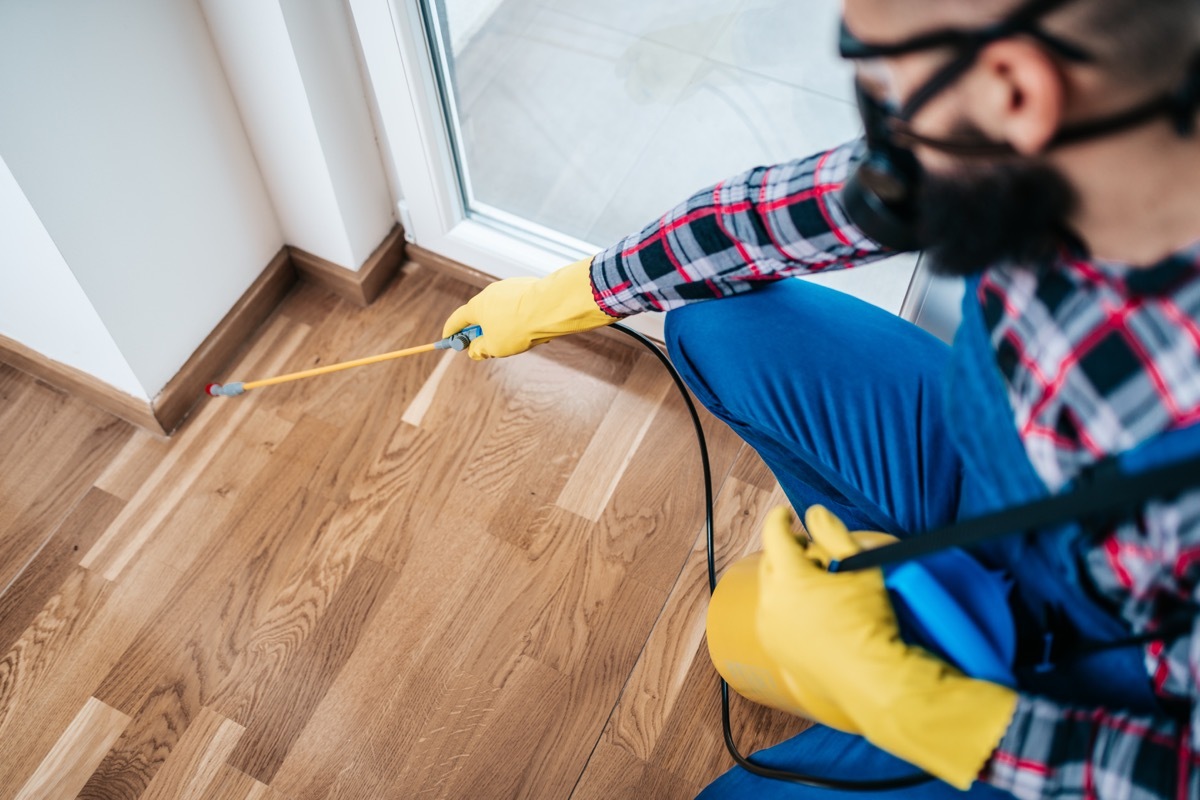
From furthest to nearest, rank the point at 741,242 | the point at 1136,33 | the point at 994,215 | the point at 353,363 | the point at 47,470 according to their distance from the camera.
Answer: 1. the point at 47,470
2. the point at 353,363
3. the point at 741,242
4. the point at 994,215
5. the point at 1136,33

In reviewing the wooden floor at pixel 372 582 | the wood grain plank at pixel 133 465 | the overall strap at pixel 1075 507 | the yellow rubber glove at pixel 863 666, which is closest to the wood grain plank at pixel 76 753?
the wooden floor at pixel 372 582

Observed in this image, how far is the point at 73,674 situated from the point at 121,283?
19.3 inches

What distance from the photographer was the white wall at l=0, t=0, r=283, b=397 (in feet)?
3.03

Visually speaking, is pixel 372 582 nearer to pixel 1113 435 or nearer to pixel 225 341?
pixel 225 341

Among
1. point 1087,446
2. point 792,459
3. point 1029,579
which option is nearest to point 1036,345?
point 1087,446

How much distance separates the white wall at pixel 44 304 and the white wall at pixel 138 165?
0.01 metres

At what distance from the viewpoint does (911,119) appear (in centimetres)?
57

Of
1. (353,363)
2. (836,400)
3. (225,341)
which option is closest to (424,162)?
(353,363)

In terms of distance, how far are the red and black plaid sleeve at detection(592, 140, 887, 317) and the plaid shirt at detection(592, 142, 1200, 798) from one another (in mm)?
51

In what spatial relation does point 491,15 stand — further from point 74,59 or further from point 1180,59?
point 1180,59

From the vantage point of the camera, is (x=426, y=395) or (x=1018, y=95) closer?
(x=1018, y=95)

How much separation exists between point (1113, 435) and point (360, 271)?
3.52 ft

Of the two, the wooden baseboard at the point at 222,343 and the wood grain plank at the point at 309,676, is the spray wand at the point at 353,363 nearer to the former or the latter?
the wooden baseboard at the point at 222,343

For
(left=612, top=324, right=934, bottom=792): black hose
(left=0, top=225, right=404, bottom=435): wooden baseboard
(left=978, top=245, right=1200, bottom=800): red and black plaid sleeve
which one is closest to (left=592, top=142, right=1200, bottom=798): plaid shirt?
(left=978, top=245, right=1200, bottom=800): red and black plaid sleeve
